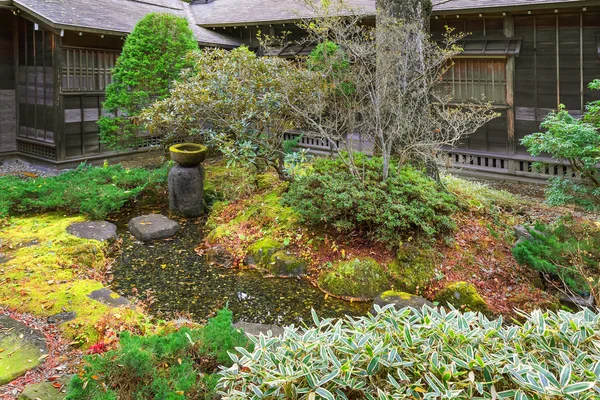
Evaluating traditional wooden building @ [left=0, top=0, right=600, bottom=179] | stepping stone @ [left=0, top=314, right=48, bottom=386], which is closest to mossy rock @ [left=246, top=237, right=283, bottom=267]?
stepping stone @ [left=0, top=314, right=48, bottom=386]

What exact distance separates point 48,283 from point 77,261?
3.03 ft

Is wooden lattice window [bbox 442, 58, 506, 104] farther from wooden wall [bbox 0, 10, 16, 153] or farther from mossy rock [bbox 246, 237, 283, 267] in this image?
wooden wall [bbox 0, 10, 16, 153]

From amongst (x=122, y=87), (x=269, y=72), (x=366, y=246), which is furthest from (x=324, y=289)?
(x=122, y=87)

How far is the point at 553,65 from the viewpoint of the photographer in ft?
31.6

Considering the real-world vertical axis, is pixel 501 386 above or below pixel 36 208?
below

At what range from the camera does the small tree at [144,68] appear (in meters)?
10.5

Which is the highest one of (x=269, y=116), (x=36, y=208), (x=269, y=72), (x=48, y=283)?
(x=269, y=72)

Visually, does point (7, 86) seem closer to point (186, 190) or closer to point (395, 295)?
point (186, 190)

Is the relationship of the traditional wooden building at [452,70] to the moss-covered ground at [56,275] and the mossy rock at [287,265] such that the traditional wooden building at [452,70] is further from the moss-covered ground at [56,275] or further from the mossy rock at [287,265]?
the moss-covered ground at [56,275]

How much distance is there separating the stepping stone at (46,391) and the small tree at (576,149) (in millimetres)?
5845

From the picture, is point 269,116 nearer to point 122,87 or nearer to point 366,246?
point 366,246

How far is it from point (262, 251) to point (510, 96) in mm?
7396

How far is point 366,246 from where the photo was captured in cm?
613

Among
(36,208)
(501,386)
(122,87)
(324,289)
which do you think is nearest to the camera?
(501,386)
